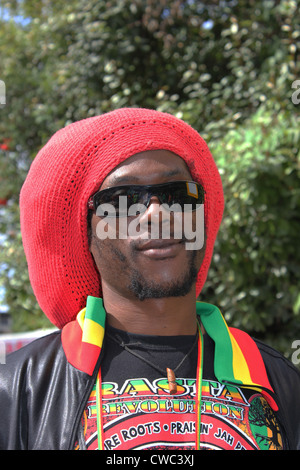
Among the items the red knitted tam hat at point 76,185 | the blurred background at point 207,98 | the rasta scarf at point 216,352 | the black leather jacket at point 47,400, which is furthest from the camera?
the blurred background at point 207,98

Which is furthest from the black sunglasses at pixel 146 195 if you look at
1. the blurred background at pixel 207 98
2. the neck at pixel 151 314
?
the blurred background at pixel 207 98

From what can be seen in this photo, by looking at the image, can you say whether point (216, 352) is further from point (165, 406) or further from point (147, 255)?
point (147, 255)

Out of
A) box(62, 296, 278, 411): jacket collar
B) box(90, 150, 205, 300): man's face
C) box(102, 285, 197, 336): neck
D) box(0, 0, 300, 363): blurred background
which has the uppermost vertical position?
box(0, 0, 300, 363): blurred background

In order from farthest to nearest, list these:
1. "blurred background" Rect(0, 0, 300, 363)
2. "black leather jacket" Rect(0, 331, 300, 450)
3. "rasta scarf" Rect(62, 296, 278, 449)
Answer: "blurred background" Rect(0, 0, 300, 363) → "rasta scarf" Rect(62, 296, 278, 449) → "black leather jacket" Rect(0, 331, 300, 450)

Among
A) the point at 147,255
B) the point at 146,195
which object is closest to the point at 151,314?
the point at 147,255

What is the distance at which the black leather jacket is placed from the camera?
1298 mm

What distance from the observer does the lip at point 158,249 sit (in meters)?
1.43

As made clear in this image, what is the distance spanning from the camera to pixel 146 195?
1444 mm

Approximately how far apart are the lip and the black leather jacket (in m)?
0.35

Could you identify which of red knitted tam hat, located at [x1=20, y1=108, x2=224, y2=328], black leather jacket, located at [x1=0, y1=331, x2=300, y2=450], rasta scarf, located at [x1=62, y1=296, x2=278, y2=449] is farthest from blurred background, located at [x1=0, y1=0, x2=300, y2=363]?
black leather jacket, located at [x1=0, y1=331, x2=300, y2=450]

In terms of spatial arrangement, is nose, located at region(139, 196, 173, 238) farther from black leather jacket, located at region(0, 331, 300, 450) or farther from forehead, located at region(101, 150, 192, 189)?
black leather jacket, located at region(0, 331, 300, 450)

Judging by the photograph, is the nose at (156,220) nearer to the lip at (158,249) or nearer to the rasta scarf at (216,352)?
the lip at (158,249)

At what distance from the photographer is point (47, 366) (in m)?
1.43
